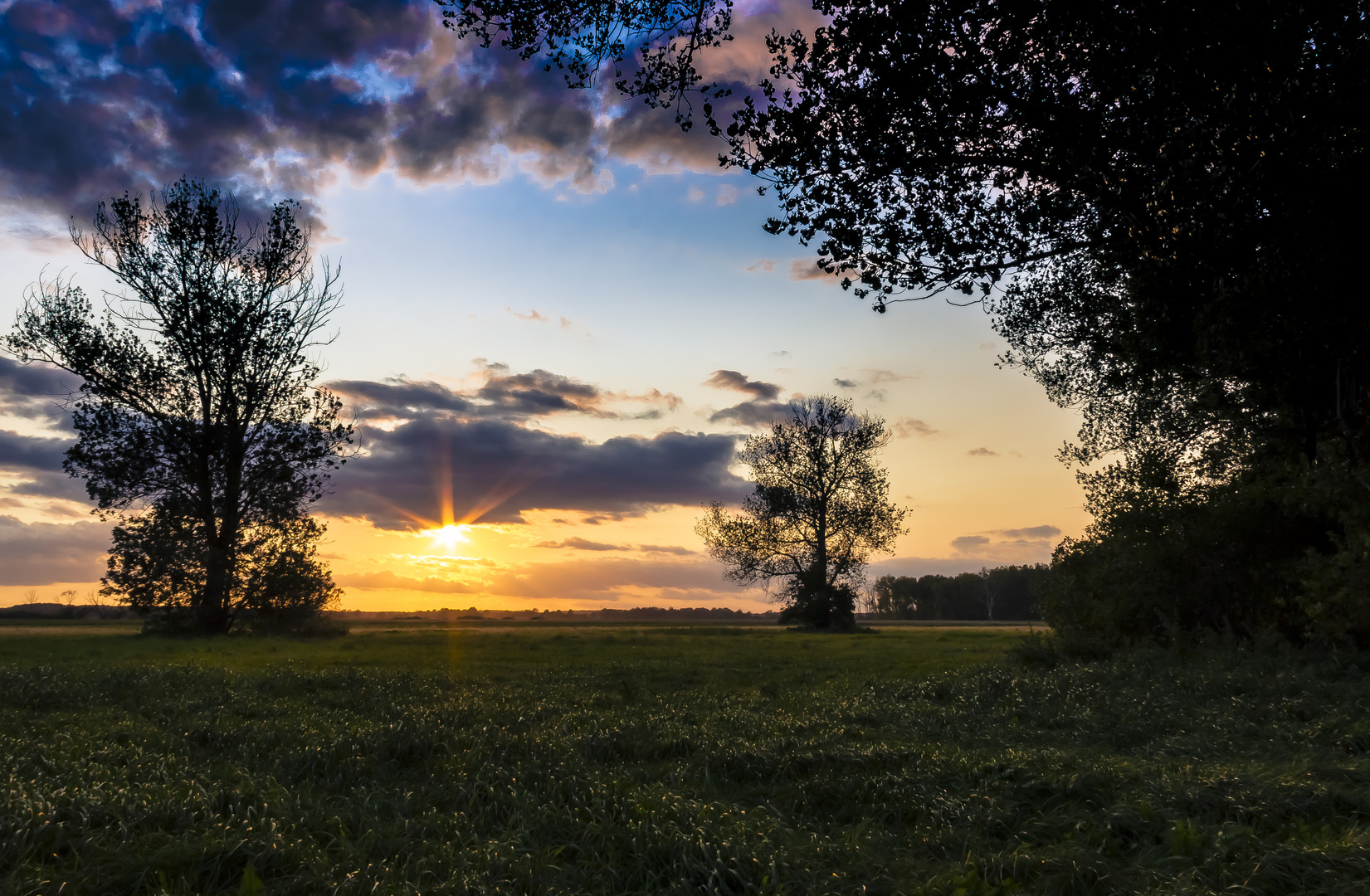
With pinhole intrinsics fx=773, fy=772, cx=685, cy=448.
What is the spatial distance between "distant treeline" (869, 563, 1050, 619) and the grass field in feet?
441

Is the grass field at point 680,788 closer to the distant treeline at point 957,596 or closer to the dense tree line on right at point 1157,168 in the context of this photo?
the dense tree line on right at point 1157,168

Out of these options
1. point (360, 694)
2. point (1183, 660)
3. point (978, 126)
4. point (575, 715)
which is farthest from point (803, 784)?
point (1183, 660)

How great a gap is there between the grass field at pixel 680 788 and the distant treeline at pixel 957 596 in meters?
134

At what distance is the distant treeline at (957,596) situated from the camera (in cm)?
14212

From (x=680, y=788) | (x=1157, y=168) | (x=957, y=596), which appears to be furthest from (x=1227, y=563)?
(x=957, y=596)

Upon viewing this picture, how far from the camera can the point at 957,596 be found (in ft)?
480

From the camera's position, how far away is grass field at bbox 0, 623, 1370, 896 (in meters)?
5.90

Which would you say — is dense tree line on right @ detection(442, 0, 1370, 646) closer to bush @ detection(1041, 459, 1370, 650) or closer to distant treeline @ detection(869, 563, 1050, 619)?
bush @ detection(1041, 459, 1370, 650)

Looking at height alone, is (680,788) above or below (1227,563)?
below

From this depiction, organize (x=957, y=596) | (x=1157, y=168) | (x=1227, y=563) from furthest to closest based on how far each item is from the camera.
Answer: (x=957, y=596) < (x=1227, y=563) < (x=1157, y=168)

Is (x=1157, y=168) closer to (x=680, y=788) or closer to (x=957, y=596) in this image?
(x=680, y=788)

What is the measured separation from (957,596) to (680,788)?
149468 mm

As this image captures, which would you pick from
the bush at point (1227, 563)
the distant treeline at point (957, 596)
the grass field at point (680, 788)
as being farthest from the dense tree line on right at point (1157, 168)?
the distant treeline at point (957, 596)

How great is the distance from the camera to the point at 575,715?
40.7ft
